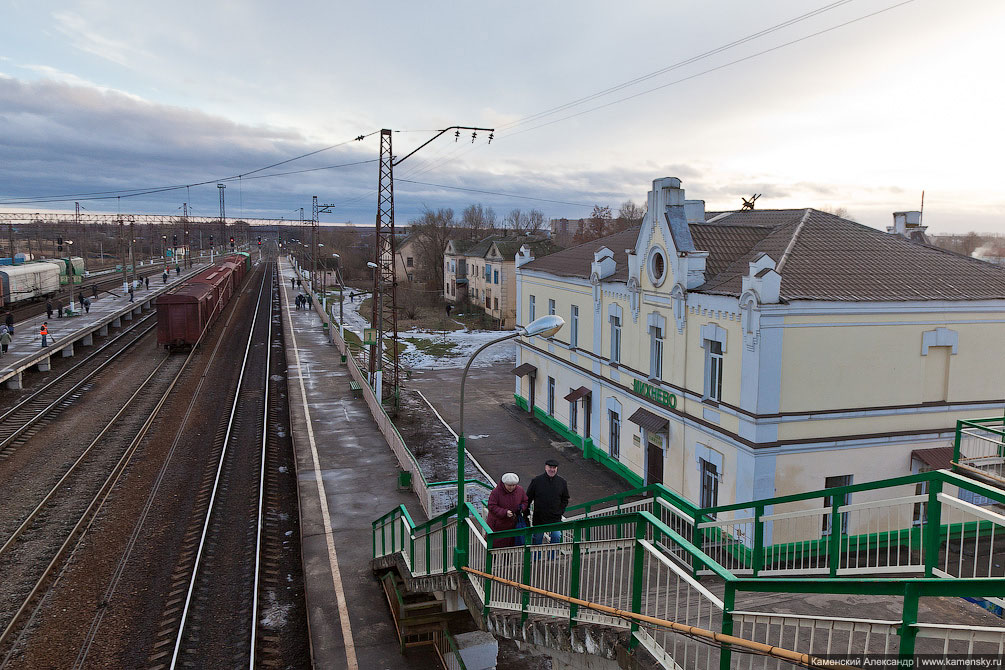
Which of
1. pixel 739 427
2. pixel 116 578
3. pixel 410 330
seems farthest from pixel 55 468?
pixel 410 330

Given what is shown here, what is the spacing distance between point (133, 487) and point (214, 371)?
17382mm

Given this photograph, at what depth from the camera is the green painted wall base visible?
21016 millimetres

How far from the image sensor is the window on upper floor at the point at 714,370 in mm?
16719

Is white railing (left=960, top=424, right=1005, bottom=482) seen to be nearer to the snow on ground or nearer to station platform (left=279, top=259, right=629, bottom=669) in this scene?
station platform (left=279, top=259, right=629, bottom=669)

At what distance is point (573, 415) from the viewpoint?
995 inches

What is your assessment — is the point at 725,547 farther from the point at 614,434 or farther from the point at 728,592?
the point at 614,434

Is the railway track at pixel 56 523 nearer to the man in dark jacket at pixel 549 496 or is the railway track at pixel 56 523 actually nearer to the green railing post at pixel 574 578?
the man in dark jacket at pixel 549 496

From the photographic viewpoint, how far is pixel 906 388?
53.5ft

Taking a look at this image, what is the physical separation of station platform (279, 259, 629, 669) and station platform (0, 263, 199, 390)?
37.1ft

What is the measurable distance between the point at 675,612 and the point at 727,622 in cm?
92

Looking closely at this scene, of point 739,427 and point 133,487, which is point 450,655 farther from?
point 133,487

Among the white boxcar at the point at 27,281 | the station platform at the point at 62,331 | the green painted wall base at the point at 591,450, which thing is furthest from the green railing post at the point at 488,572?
the white boxcar at the point at 27,281

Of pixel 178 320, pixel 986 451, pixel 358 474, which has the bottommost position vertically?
pixel 358 474

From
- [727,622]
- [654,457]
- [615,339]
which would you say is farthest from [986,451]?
[615,339]
